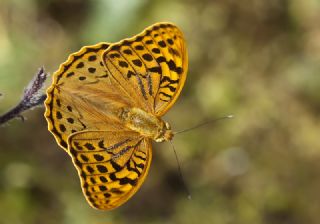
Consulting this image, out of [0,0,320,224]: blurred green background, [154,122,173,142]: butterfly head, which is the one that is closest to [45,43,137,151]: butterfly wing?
[154,122,173,142]: butterfly head

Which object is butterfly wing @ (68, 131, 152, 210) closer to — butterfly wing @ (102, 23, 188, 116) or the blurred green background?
butterfly wing @ (102, 23, 188, 116)

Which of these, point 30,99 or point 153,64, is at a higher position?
point 30,99

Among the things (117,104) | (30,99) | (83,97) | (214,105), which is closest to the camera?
(30,99)

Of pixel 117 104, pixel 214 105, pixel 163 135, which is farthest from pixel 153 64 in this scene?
pixel 214 105

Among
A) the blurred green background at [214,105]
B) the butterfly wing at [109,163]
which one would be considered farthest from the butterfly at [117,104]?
the blurred green background at [214,105]

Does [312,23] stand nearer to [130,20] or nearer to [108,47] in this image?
[130,20]

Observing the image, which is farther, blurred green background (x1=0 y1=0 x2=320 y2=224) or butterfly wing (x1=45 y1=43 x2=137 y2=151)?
blurred green background (x1=0 y1=0 x2=320 y2=224)

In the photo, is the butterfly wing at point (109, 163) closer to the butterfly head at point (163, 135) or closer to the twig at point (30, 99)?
the butterfly head at point (163, 135)

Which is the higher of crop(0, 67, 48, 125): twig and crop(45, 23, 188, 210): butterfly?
crop(0, 67, 48, 125): twig

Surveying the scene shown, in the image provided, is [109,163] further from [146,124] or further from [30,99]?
[30,99]
